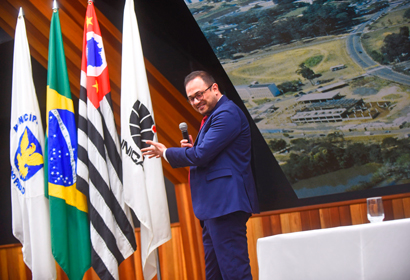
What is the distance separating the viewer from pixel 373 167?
2713mm

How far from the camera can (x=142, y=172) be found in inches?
103

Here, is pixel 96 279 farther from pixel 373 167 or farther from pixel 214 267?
pixel 373 167

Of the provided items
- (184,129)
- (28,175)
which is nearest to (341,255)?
(184,129)

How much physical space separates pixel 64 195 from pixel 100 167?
0.35 metres

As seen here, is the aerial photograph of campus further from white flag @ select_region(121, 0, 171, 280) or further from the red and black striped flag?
the red and black striped flag

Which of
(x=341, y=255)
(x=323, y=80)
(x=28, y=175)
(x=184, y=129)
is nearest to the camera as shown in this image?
(x=341, y=255)

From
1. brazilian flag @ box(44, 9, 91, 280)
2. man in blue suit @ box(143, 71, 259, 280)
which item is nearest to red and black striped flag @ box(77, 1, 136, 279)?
brazilian flag @ box(44, 9, 91, 280)

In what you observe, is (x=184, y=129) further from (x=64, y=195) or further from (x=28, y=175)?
(x=28, y=175)

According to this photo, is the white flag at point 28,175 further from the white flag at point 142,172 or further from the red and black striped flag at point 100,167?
the white flag at point 142,172

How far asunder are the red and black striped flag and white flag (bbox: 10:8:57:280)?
1.29ft

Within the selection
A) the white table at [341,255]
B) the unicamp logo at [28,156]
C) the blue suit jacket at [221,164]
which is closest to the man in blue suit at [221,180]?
the blue suit jacket at [221,164]

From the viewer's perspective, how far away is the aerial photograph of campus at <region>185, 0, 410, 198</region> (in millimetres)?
2408

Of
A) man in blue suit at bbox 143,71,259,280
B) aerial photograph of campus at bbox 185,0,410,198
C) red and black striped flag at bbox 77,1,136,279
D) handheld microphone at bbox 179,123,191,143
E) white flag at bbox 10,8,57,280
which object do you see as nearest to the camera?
man in blue suit at bbox 143,71,259,280

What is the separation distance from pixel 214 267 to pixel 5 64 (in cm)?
302
